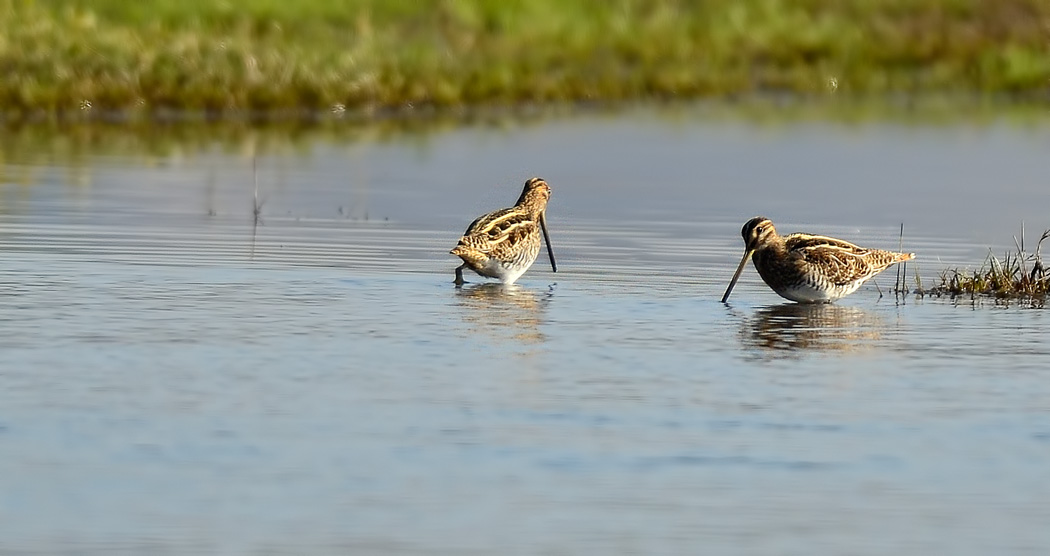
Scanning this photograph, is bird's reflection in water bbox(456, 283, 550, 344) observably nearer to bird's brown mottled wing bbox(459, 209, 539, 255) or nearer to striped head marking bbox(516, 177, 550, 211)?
bird's brown mottled wing bbox(459, 209, 539, 255)

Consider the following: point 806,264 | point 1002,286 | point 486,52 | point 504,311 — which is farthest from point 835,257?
point 486,52

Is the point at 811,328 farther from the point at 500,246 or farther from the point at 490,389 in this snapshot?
the point at 490,389

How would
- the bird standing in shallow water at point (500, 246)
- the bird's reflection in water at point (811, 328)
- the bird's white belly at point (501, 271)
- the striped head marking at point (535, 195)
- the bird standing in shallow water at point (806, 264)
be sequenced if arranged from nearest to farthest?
the bird's reflection in water at point (811, 328), the bird standing in shallow water at point (806, 264), the bird standing in shallow water at point (500, 246), the bird's white belly at point (501, 271), the striped head marking at point (535, 195)

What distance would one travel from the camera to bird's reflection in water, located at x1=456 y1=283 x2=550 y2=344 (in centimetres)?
1241

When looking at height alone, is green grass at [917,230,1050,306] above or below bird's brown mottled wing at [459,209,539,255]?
below

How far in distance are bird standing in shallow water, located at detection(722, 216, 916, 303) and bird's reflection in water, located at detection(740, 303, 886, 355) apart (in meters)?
0.12

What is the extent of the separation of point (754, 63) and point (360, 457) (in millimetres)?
30779

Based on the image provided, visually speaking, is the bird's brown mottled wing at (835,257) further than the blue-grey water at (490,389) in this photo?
Yes

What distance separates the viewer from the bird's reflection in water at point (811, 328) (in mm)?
12227

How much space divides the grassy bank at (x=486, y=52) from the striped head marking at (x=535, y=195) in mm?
14649

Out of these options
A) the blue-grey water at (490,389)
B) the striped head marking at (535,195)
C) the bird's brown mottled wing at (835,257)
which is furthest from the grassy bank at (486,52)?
the bird's brown mottled wing at (835,257)

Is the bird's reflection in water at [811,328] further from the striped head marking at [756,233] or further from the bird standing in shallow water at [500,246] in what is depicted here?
the bird standing in shallow water at [500,246]

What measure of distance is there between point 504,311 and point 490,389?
2.98m

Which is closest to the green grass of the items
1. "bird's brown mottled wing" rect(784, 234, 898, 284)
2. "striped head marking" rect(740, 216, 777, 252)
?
"bird's brown mottled wing" rect(784, 234, 898, 284)
